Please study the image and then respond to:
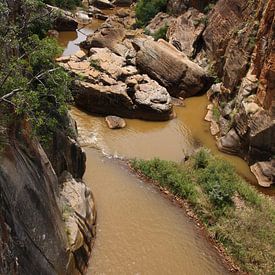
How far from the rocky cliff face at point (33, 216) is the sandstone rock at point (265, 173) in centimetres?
997

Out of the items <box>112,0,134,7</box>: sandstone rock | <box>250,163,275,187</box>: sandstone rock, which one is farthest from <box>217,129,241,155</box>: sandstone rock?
<box>112,0,134,7</box>: sandstone rock

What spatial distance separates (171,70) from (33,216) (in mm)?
18886

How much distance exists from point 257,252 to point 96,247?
603cm

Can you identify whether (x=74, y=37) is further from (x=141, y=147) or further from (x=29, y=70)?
(x=29, y=70)

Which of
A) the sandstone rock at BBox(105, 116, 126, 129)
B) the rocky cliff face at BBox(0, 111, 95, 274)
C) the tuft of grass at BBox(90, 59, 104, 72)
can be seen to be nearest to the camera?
the rocky cliff face at BBox(0, 111, 95, 274)

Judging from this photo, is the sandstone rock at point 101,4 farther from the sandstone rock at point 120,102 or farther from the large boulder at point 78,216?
the large boulder at point 78,216

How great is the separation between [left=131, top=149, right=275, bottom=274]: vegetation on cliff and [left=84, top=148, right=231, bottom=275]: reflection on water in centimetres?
69

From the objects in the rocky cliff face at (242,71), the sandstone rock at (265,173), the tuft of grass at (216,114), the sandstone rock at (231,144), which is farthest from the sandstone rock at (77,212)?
the tuft of grass at (216,114)

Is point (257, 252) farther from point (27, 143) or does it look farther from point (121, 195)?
point (27, 143)

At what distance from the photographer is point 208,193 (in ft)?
58.6

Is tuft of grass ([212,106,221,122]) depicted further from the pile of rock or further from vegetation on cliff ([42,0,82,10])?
vegetation on cliff ([42,0,82,10])

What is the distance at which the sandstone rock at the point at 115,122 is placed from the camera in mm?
23344

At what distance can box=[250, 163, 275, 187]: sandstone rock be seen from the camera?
19.9 m

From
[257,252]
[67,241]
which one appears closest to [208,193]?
[257,252]
